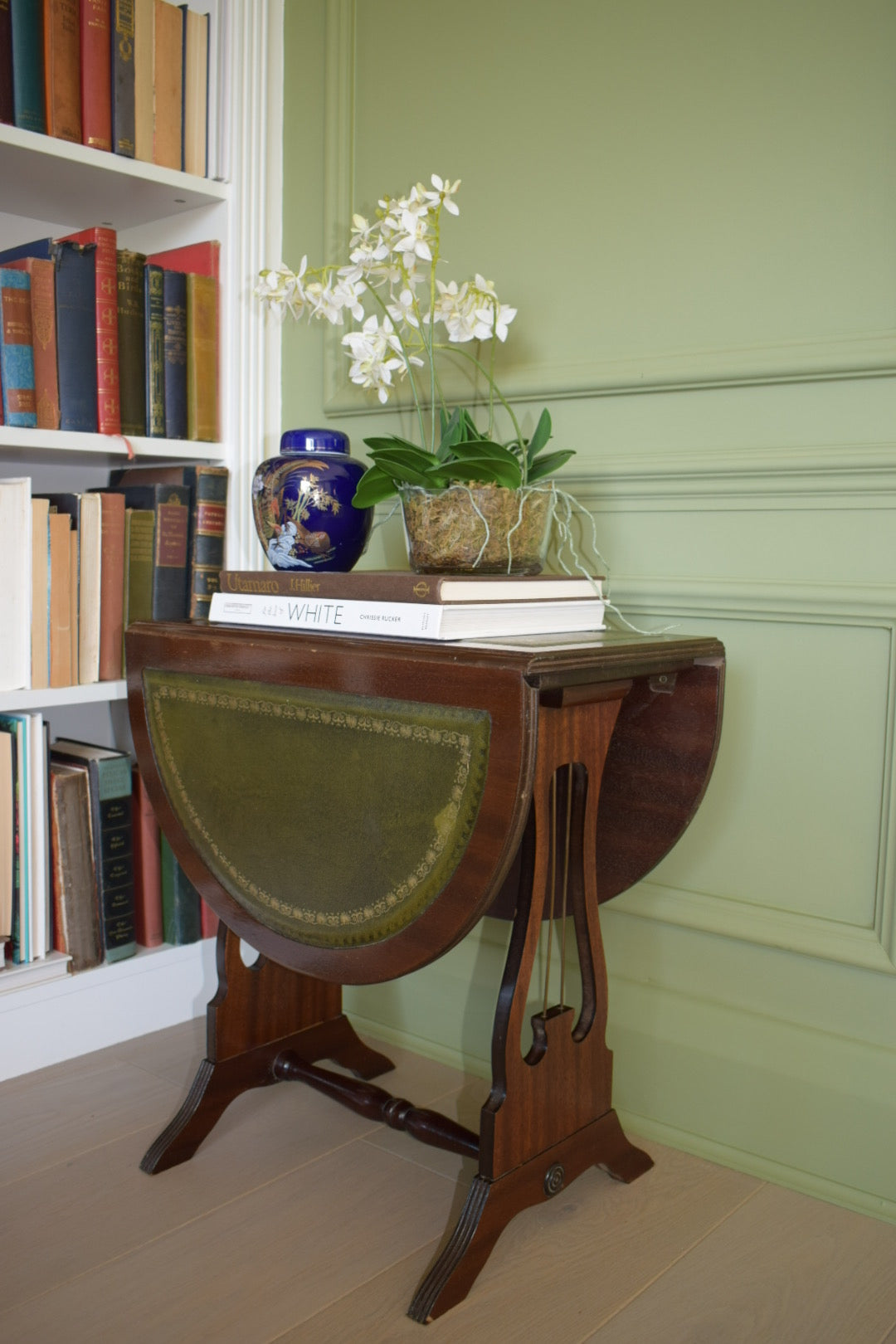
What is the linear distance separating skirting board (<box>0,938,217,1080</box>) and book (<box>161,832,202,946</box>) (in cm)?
3

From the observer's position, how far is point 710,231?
143 cm

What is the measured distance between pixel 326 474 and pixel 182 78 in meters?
0.86

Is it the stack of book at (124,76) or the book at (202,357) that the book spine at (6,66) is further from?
the book at (202,357)

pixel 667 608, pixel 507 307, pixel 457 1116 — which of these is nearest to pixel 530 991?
pixel 457 1116

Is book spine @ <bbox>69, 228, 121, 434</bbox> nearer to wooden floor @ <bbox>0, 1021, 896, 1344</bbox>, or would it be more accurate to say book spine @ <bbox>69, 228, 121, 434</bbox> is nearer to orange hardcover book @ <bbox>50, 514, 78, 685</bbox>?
orange hardcover book @ <bbox>50, 514, 78, 685</bbox>

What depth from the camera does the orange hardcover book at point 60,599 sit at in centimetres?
169

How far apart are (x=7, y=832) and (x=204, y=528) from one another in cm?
57

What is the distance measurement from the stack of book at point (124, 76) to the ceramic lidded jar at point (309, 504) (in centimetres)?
65

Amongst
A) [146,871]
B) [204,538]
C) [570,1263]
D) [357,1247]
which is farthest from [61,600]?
[570,1263]

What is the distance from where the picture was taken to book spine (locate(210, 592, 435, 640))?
3.89 ft

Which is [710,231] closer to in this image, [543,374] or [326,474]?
[543,374]

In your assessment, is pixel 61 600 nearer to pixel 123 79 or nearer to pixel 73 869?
pixel 73 869

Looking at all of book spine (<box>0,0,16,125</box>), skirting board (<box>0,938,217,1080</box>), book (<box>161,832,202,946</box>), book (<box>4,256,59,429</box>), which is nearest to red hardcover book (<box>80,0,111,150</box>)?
book spine (<box>0,0,16,125</box>)

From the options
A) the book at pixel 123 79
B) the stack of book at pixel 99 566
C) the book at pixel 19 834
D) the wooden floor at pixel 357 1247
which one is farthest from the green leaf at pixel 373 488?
the wooden floor at pixel 357 1247
